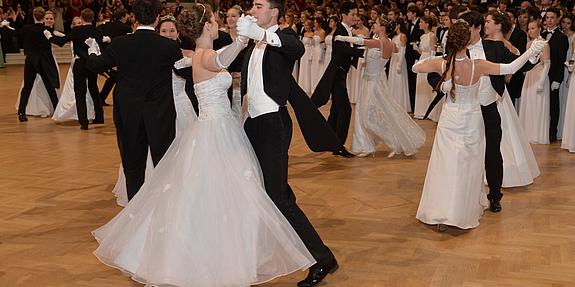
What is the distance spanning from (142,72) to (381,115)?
314 cm

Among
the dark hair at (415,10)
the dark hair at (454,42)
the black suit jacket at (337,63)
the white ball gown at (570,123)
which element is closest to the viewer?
the dark hair at (454,42)

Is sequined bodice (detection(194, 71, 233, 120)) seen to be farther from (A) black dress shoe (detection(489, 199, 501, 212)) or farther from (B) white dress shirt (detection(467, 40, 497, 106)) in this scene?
(A) black dress shoe (detection(489, 199, 501, 212))

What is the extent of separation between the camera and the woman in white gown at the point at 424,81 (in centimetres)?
932

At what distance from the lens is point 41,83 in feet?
33.2

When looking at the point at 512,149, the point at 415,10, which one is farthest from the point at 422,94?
the point at 512,149

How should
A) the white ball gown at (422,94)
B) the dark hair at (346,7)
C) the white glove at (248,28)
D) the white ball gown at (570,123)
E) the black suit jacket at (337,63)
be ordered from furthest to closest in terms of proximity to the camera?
the white ball gown at (422,94) < the white ball gown at (570,123) < the dark hair at (346,7) < the black suit jacket at (337,63) < the white glove at (248,28)

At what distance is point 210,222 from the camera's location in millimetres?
3607

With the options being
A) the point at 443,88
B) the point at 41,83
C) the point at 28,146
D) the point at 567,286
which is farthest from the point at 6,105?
the point at 567,286

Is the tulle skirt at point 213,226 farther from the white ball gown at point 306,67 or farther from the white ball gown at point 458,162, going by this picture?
the white ball gown at point 306,67

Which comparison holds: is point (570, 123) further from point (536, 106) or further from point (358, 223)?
point (358, 223)

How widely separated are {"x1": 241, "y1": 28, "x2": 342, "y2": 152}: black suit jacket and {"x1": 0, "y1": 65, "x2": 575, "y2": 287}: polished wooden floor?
2.59ft

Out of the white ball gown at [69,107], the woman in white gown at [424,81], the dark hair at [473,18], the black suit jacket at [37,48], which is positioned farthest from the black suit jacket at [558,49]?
the black suit jacket at [37,48]

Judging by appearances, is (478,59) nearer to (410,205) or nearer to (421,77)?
(410,205)

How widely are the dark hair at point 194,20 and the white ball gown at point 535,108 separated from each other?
4937 mm
